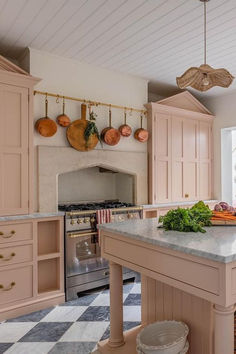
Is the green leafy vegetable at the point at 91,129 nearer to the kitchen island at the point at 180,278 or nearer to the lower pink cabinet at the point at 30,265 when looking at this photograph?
the lower pink cabinet at the point at 30,265

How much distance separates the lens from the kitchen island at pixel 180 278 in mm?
1316

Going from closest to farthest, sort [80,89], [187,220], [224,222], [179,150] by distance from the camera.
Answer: [187,220] → [224,222] → [80,89] → [179,150]

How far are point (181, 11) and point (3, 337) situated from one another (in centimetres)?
318

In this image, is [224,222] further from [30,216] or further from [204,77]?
[30,216]

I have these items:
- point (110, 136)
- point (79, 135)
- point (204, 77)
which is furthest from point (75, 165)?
point (204, 77)

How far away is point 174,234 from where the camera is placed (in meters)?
1.73

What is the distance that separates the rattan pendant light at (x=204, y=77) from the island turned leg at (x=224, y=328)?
1478 millimetres

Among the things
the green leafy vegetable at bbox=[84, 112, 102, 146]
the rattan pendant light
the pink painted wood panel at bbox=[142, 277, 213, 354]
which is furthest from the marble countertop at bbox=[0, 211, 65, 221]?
the rattan pendant light

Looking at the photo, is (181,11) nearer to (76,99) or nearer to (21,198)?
(76,99)

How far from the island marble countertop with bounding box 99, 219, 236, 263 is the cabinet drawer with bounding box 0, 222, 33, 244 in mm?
1157

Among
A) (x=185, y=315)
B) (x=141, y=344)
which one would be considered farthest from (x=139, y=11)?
(x=141, y=344)

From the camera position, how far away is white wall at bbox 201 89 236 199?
14.8 feet

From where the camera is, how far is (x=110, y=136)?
3525 millimetres

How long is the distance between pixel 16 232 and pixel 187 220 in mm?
1823
